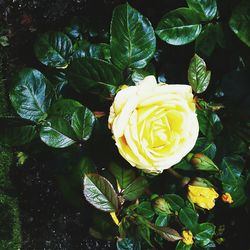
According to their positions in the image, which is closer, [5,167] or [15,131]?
[15,131]

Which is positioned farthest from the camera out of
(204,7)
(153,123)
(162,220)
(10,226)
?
(10,226)

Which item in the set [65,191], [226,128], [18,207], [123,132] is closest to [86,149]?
[65,191]

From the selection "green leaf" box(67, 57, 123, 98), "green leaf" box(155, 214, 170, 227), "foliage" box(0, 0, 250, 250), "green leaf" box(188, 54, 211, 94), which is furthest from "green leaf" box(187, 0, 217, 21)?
"green leaf" box(155, 214, 170, 227)

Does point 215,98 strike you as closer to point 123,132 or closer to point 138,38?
point 138,38

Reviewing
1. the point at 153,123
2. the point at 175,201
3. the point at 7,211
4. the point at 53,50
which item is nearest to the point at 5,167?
the point at 7,211

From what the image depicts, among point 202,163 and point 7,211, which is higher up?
point 202,163

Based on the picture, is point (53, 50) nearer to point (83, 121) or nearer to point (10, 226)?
point (83, 121)

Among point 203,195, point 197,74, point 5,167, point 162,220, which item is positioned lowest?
point 5,167
